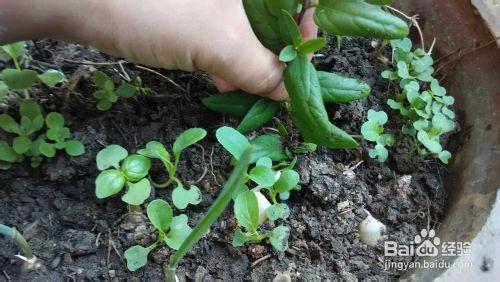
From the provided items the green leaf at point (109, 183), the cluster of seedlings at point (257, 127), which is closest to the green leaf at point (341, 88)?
the cluster of seedlings at point (257, 127)

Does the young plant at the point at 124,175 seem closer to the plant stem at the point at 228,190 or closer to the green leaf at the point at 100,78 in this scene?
the green leaf at the point at 100,78

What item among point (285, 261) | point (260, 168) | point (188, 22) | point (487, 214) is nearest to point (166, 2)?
point (188, 22)

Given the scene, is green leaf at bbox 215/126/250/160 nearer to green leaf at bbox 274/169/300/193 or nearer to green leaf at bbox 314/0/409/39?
green leaf at bbox 274/169/300/193

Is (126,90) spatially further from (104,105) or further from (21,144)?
(21,144)

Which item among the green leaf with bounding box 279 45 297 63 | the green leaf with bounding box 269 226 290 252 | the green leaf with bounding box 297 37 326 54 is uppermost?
the green leaf with bounding box 297 37 326 54

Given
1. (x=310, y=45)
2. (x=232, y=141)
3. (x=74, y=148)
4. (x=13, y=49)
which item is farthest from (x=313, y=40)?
Answer: (x=13, y=49)

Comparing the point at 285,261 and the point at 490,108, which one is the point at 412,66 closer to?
the point at 490,108

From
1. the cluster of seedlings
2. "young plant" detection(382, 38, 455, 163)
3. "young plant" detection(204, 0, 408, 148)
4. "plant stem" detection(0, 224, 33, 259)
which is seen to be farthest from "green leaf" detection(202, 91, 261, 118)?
"plant stem" detection(0, 224, 33, 259)
